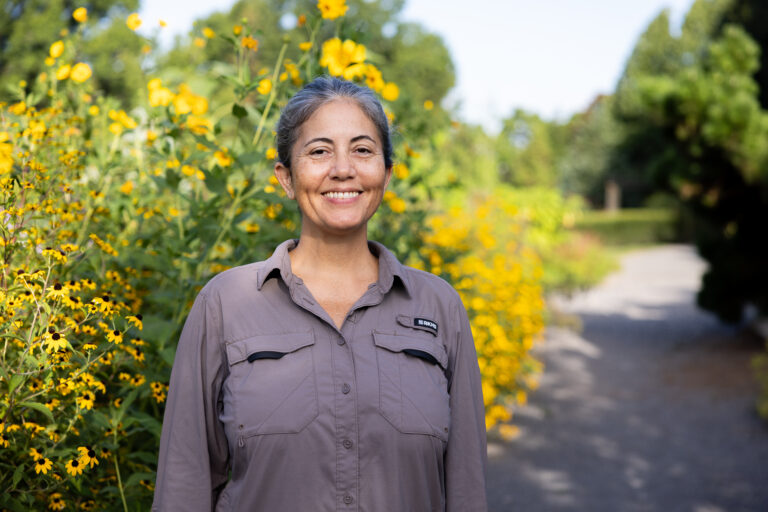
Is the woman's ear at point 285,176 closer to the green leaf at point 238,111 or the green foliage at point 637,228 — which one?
the green leaf at point 238,111

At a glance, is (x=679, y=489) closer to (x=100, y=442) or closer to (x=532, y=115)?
(x=100, y=442)

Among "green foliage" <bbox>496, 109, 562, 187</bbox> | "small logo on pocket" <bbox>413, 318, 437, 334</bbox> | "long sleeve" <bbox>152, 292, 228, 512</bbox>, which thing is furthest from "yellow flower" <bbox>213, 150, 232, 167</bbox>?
"green foliage" <bbox>496, 109, 562, 187</bbox>

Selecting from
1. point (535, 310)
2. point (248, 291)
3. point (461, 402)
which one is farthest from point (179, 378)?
point (535, 310)

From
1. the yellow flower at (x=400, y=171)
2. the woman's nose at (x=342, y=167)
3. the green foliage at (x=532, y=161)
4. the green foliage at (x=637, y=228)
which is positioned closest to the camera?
the woman's nose at (x=342, y=167)

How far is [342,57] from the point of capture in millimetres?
2824

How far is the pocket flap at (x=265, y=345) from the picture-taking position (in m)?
1.61

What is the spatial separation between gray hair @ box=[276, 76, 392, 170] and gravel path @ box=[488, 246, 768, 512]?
3732mm

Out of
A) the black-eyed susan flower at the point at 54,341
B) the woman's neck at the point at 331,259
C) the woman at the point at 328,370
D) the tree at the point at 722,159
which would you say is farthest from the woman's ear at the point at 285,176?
the tree at the point at 722,159

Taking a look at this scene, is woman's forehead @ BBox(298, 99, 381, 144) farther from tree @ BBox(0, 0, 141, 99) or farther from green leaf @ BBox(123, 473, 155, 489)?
tree @ BBox(0, 0, 141, 99)

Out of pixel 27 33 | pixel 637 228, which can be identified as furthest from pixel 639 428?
pixel 637 228

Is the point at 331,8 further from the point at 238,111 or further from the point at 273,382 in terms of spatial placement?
the point at 273,382

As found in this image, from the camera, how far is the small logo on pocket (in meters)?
1.70

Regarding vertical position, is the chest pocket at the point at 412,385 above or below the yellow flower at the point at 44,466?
above

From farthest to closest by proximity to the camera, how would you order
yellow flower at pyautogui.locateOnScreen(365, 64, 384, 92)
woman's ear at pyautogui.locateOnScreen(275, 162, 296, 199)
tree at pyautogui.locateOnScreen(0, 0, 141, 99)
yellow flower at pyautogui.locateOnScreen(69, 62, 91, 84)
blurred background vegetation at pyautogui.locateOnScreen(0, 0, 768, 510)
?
tree at pyautogui.locateOnScreen(0, 0, 141, 99), yellow flower at pyautogui.locateOnScreen(365, 64, 384, 92), yellow flower at pyautogui.locateOnScreen(69, 62, 91, 84), blurred background vegetation at pyautogui.locateOnScreen(0, 0, 768, 510), woman's ear at pyautogui.locateOnScreen(275, 162, 296, 199)
